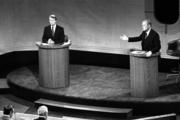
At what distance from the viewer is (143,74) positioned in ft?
26.3

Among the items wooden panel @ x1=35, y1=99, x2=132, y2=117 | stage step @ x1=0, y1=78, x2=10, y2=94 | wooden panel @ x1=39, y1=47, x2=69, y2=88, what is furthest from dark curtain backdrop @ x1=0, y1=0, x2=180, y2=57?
wooden panel @ x1=35, y1=99, x2=132, y2=117

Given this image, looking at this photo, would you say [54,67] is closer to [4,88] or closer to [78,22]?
[4,88]

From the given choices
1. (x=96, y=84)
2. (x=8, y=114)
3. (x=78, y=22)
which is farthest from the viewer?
(x=78, y=22)

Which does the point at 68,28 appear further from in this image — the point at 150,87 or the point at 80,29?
the point at 150,87

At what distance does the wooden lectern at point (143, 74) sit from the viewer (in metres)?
7.96

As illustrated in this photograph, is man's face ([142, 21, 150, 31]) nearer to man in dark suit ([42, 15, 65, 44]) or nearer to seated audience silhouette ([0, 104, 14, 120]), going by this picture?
man in dark suit ([42, 15, 65, 44])

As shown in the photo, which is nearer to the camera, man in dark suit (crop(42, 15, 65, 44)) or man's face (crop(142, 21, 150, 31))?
man's face (crop(142, 21, 150, 31))

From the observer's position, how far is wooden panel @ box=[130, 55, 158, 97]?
7980 mm

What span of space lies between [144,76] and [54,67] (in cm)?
157

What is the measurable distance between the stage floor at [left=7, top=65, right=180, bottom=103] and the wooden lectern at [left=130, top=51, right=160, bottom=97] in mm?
122

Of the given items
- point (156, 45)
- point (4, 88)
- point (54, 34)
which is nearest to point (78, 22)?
point (54, 34)

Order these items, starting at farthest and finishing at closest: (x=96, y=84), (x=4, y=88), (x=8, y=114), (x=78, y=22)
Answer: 1. (x=78, y=22)
2. (x=4, y=88)
3. (x=96, y=84)
4. (x=8, y=114)

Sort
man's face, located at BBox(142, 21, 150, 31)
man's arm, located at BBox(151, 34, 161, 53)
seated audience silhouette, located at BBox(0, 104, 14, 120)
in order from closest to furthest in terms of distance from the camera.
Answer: seated audience silhouette, located at BBox(0, 104, 14, 120)
man's arm, located at BBox(151, 34, 161, 53)
man's face, located at BBox(142, 21, 150, 31)

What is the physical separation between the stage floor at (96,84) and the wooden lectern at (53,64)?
0.14m
